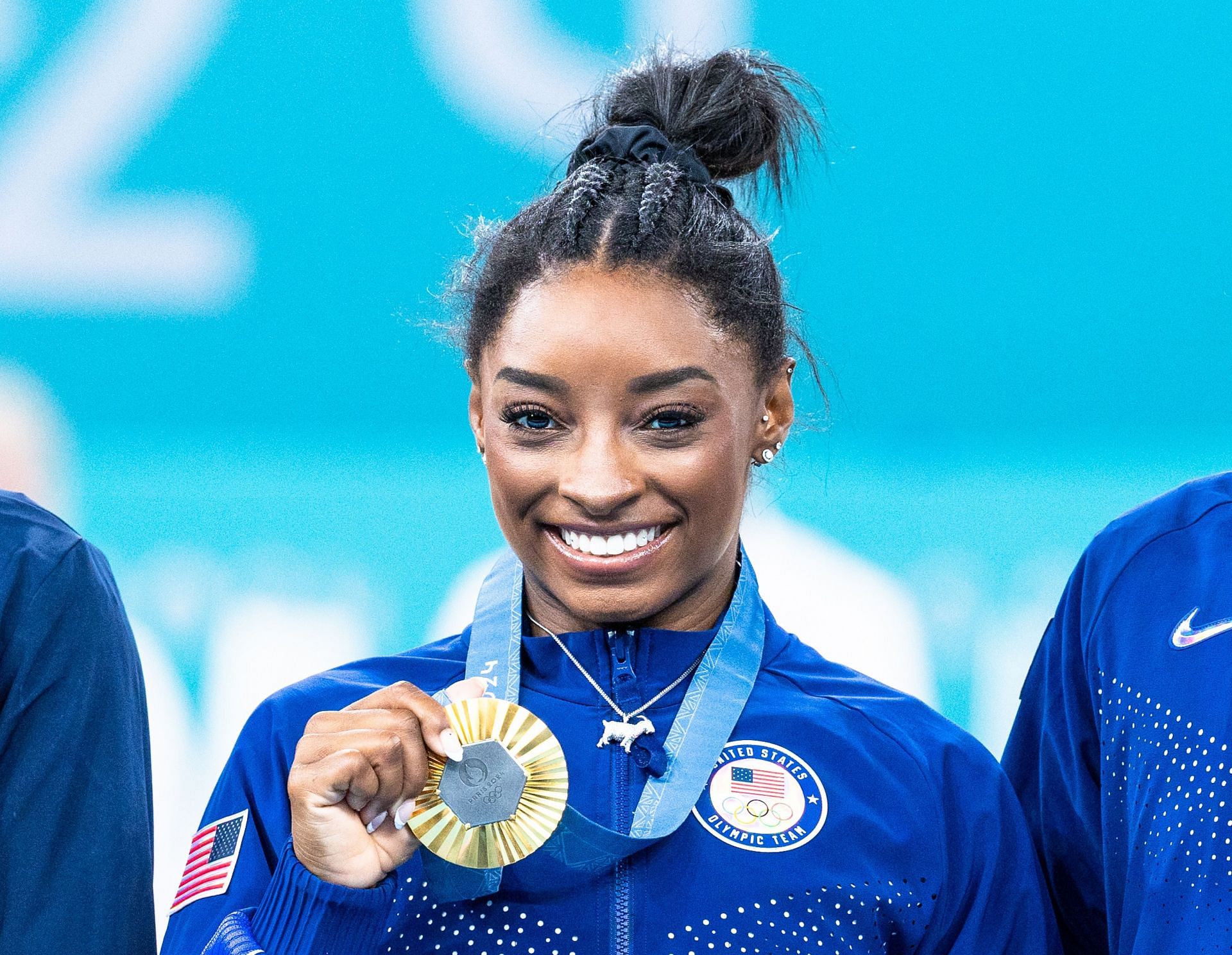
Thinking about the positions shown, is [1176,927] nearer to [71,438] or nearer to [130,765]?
[130,765]

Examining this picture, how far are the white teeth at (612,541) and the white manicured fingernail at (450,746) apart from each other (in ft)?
1.30

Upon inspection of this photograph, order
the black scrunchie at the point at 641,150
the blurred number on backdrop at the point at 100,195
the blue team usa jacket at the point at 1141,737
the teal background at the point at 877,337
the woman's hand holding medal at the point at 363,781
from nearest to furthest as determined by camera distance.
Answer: the woman's hand holding medal at the point at 363,781 → the blue team usa jacket at the point at 1141,737 → the black scrunchie at the point at 641,150 → the teal background at the point at 877,337 → the blurred number on backdrop at the point at 100,195

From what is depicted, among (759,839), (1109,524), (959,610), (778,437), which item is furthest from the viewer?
(959,610)

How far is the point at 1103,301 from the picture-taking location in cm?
301

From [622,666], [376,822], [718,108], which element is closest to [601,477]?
[622,666]

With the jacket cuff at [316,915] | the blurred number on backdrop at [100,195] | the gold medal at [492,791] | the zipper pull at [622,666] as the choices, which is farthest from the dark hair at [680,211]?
the blurred number on backdrop at [100,195]

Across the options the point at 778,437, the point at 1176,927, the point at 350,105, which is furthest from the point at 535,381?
the point at 350,105

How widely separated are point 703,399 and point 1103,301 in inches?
51.4

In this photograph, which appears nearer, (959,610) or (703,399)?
(703,399)

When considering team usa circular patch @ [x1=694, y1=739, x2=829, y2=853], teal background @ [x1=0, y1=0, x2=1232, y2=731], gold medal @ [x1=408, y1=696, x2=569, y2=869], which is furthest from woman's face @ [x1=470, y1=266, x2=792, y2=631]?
teal background @ [x1=0, y1=0, x2=1232, y2=731]

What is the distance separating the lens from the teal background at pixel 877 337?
2.98 m

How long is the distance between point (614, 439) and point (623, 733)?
0.35 metres

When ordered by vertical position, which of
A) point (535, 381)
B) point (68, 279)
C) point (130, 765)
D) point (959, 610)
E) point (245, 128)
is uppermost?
point (245, 128)

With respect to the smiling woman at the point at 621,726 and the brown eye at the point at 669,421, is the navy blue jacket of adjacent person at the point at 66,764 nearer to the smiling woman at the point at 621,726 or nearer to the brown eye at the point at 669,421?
the smiling woman at the point at 621,726
